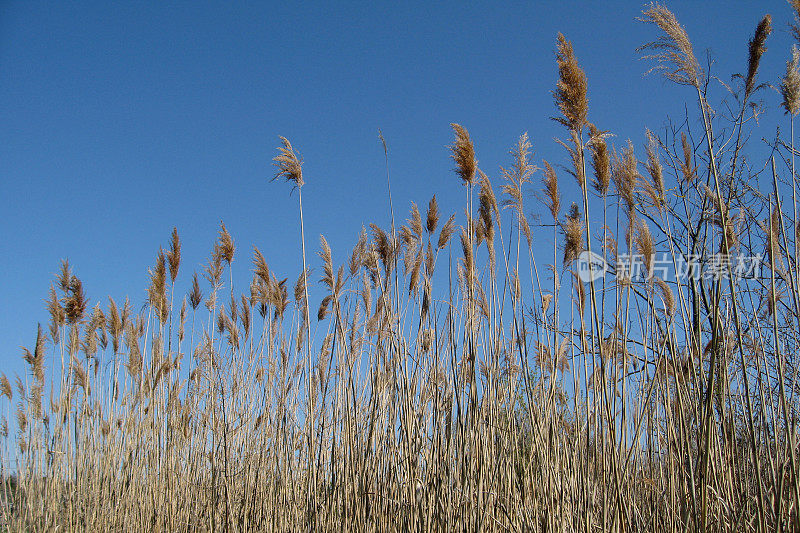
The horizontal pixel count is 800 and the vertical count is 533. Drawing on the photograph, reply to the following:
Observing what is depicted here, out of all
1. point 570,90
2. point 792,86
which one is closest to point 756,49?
point 792,86

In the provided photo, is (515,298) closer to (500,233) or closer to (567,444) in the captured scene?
(500,233)

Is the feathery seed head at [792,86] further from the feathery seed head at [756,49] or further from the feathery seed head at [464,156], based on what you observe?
the feathery seed head at [464,156]

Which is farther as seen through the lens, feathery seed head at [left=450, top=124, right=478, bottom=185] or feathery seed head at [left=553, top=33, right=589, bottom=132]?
feathery seed head at [left=450, top=124, right=478, bottom=185]

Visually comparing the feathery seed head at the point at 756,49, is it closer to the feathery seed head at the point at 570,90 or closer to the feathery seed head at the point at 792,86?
the feathery seed head at the point at 792,86

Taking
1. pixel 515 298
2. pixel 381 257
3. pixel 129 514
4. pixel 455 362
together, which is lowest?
pixel 129 514

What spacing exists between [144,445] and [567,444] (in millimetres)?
3245

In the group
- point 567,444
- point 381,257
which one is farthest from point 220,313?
point 567,444

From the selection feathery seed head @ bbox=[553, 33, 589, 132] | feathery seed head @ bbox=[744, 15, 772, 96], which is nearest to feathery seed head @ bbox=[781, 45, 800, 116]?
feathery seed head @ bbox=[744, 15, 772, 96]

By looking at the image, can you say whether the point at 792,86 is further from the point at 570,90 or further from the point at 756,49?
the point at 570,90

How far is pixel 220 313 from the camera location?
16.8ft

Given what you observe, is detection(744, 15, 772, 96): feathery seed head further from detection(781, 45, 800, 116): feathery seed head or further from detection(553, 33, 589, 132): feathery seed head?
detection(553, 33, 589, 132): feathery seed head

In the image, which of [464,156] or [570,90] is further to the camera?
[464,156]

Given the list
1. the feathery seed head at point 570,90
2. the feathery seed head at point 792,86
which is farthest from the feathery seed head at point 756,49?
the feathery seed head at point 570,90

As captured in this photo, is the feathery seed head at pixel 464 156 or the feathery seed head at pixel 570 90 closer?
the feathery seed head at pixel 570 90
